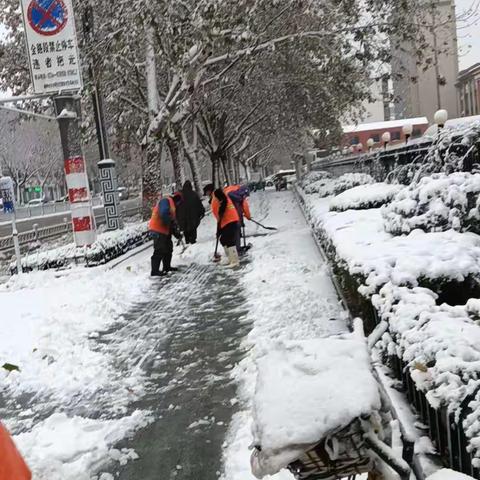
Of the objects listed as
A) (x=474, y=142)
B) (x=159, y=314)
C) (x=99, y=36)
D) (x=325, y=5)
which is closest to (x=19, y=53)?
(x=99, y=36)

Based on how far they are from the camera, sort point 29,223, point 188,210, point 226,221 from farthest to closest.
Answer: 1. point 29,223
2. point 188,210
3. point 226,221

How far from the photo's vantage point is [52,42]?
11961 millimetres

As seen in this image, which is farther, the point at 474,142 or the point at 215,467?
the point at 474,142

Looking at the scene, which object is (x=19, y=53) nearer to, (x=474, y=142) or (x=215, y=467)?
(x=474, y=142)

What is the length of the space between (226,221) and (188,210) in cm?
179

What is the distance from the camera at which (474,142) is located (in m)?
6.20

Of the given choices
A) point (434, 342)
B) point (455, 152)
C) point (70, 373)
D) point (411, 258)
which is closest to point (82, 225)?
point (70, 373)

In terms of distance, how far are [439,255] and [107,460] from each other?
108 inches

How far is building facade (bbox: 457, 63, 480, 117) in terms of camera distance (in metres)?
49.6

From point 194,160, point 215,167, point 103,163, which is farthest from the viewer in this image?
point 215,167

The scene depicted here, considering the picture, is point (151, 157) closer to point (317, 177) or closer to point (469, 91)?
point (317, 177)

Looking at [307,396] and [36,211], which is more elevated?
[307,396]

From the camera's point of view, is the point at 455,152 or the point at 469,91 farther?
the point at 469,91

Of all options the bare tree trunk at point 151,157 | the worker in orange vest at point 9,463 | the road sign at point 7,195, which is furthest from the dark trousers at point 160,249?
the worker in orange vest at point 9,463
